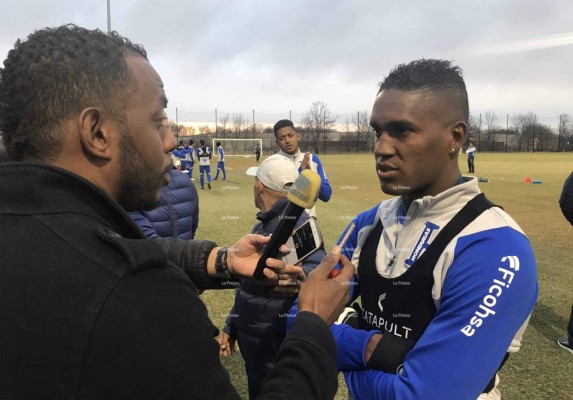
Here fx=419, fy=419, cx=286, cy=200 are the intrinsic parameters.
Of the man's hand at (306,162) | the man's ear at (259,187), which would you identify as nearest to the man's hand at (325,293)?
the man's ear at (259,187)

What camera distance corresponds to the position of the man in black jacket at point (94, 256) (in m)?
0.82

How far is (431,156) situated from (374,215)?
525 mm

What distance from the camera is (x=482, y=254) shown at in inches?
61.7

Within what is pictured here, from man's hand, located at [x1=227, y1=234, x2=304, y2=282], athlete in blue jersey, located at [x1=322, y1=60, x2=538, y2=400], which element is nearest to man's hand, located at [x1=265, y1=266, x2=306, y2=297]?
man's hand, located at [x1=227, y1=234, x2=304, y2=282]

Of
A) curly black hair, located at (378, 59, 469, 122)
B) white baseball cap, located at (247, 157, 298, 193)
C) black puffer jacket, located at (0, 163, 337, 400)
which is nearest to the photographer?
black puffer jacket, located at (0, 163, 337, 400)

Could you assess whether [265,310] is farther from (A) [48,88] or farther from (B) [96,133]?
(A) [48,88]

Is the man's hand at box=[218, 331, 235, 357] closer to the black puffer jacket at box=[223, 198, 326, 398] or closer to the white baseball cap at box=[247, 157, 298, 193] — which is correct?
the black puffer jacket at box=[223, 198, 326, 398]

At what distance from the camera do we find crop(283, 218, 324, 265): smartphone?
2.00 metres

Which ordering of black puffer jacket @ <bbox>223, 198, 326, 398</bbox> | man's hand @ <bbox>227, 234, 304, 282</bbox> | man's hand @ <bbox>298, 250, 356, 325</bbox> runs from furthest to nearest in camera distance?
1. black puffer jacket @ <bbox>223, 198, 326, 398</bbox>
2. man's hand @ <bbox>227, 234, 304, 282</bbox>
3. man's hand @ <bbox>298, 250, 356, 325</bbox>

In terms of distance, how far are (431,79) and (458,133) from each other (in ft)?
0.88

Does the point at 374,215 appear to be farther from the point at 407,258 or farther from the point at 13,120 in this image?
the point at 13,120

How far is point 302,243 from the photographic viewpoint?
2029 mm

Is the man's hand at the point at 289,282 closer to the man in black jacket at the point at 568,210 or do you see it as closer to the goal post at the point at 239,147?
the man in black jacket at the point at 568,210

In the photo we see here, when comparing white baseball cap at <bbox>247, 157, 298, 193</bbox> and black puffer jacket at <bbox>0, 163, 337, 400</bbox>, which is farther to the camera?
white baseball cap at <bbox>247, 157, 298, 193</bbox>
